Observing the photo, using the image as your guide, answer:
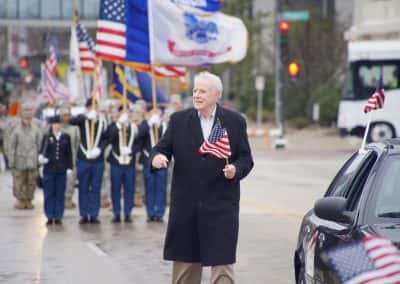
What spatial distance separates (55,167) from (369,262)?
11.6 m

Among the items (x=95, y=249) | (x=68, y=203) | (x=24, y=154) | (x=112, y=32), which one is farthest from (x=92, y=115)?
(x=95, y=249)

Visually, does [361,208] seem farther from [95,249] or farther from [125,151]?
[125,151]

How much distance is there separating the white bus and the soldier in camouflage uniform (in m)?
19.3

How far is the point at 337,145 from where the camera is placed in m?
44.5

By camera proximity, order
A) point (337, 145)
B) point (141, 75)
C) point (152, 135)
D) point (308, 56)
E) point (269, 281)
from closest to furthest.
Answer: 1. point (269, 281)
2. point (152, 135)
3. point (141, 75)
4. point (337, 145)
5. point (308, 56)

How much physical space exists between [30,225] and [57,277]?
526cm

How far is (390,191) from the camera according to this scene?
Result: 7.85 metres

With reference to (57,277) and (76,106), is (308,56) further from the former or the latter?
(57,277)

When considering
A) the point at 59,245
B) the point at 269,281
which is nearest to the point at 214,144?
the point at 269,281

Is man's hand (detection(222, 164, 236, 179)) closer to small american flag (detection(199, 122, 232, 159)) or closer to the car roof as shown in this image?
small american flag (detection(199, 122, 232, 159))

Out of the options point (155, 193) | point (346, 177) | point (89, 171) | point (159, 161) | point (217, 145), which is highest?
point (217, 145)

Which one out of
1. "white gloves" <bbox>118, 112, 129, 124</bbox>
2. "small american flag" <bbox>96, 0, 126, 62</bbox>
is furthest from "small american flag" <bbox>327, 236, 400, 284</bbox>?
"small american flag" <bbox>96, 0, 126, 62</bbox>

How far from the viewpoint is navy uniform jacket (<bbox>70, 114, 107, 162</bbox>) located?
717 inches

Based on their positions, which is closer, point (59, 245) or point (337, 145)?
point (59, 245)
